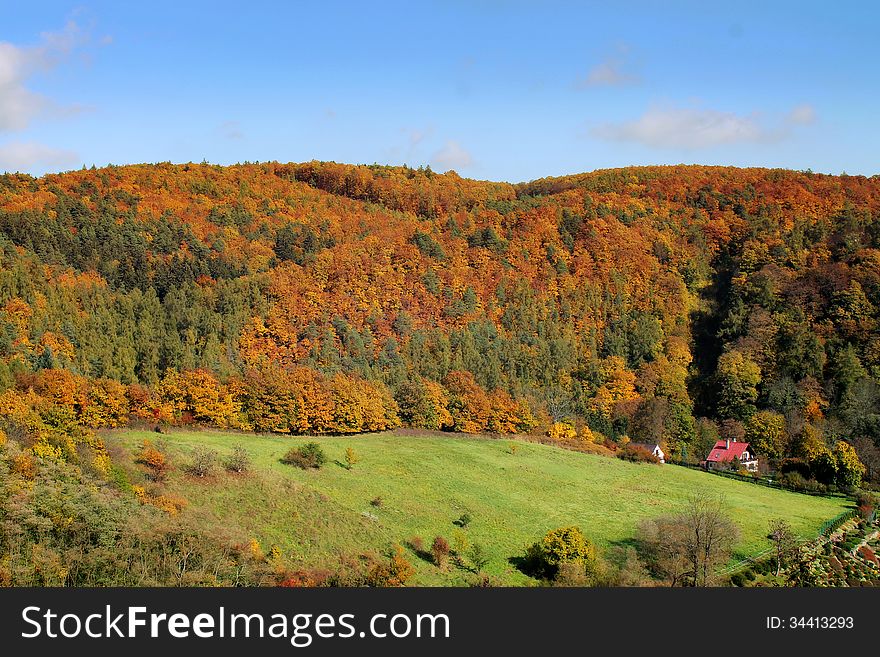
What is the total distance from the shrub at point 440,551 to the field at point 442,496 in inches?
49.5

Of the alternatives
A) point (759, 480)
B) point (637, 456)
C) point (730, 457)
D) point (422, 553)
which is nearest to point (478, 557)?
point (422, 553)

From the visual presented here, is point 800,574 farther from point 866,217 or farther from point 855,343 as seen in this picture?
point 866,217

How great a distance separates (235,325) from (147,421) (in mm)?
37639

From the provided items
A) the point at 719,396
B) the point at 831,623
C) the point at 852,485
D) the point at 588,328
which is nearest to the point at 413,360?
the point at 588,328

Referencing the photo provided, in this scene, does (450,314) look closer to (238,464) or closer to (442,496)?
(442,496)

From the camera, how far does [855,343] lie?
393 feet

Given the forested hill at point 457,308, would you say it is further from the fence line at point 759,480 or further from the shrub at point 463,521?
the shrub at point 463,521

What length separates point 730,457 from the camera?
97375 mm

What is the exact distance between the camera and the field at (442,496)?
52000 millimetres

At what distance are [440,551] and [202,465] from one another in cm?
1772

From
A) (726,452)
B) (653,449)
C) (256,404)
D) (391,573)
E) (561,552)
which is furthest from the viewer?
(653,449)

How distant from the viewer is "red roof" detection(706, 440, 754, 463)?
97.4 meters

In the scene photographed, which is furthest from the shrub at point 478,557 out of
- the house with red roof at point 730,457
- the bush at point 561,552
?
the house with red roof at point 730,457

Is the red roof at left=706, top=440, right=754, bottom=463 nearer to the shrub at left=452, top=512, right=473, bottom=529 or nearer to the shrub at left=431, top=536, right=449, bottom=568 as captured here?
the shrub at left=452, top=512, right=473, bottom=529
